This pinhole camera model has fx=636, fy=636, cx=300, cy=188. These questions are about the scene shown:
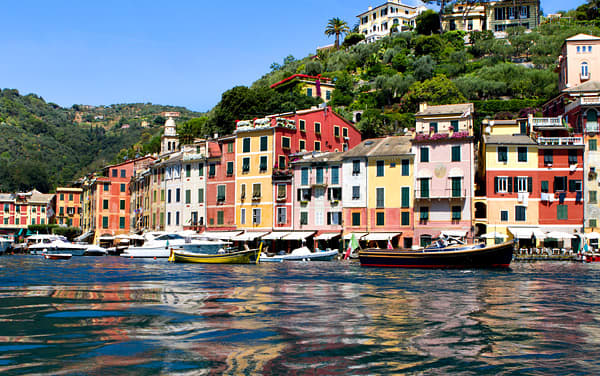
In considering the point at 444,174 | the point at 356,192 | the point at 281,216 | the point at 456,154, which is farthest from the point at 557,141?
the point at 281,216

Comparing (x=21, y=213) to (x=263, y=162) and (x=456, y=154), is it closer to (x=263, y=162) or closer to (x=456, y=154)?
(x=263, y=162)

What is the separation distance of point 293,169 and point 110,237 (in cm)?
3119

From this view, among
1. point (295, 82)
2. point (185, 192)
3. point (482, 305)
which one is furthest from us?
point (295, 82)

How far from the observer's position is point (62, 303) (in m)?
17.6

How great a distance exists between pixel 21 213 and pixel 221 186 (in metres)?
60.2

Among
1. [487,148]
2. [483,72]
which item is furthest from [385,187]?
[483,72]

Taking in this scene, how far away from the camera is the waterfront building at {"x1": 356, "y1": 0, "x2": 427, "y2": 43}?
130125 millimetres

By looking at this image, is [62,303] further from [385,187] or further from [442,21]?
[442,21]

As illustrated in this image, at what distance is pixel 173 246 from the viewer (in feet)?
175

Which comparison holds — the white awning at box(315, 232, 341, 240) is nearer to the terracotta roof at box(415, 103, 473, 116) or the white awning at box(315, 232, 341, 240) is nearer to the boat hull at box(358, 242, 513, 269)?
the terracotta roof at box(415, 103, 473, 116)

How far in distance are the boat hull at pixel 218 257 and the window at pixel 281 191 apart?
14.9 meters

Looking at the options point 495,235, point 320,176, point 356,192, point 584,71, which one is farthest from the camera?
point 584,71

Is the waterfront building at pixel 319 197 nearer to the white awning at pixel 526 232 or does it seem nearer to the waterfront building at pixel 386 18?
the white awning at pixel 526 232

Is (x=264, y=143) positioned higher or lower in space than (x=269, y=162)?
higher
